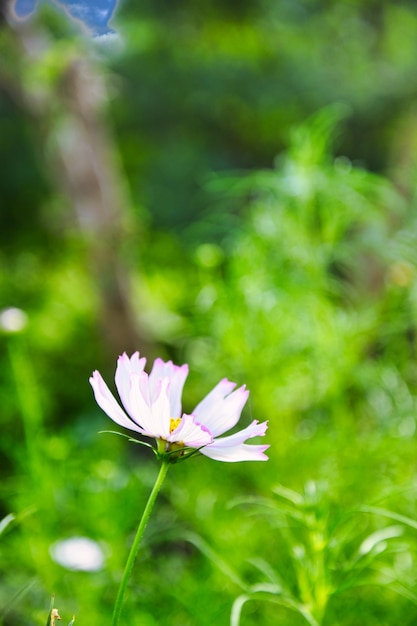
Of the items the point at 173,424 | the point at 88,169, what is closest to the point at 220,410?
the point at 173,424

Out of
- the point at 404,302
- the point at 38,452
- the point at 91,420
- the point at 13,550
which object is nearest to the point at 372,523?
the point at 404,302

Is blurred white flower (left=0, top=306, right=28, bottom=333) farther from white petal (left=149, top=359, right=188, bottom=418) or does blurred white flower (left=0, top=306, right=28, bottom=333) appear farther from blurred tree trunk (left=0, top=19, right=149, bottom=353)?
blurred tree trunk (left=0, top=19, right=149, bottom=353)

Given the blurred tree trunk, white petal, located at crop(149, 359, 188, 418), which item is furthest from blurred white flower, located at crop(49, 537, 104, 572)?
the blurred tree trunk

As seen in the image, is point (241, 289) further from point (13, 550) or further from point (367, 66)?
point (367, 66)

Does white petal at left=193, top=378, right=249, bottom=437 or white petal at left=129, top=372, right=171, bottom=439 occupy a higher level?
white petal at left=193, top=378, right=249, bottom=437

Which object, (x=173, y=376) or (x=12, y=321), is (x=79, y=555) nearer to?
(x=12, y=321)

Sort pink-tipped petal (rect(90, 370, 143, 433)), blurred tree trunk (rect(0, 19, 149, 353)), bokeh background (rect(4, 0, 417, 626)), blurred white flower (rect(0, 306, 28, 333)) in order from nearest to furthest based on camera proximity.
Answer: pink-tipped petal (rect(90, 370, 143, 433)) < bokeh background (rect(4, 0, 417, 626)) < blurred white flower (rect(0, 306, 28, 333)) < blurred tree trunk (rect(0, 19, 149, 353))
